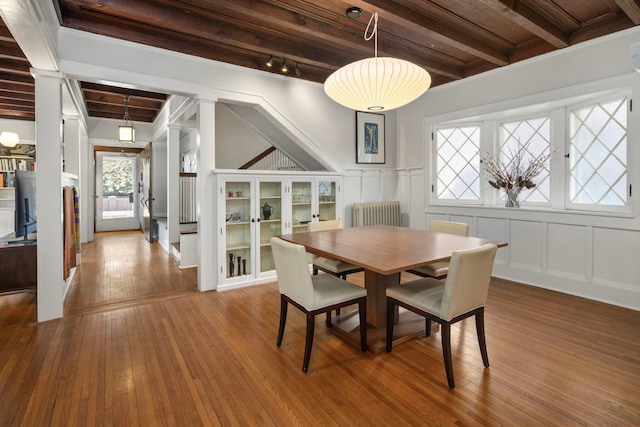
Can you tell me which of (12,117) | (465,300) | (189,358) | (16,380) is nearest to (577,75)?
(465,300)

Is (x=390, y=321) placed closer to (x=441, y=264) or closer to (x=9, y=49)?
(x=441, y=264)

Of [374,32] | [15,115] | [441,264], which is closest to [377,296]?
[441,264]

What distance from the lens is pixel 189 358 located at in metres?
2.33

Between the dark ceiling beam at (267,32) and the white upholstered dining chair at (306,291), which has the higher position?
the dark ceiling beam at (267,32)

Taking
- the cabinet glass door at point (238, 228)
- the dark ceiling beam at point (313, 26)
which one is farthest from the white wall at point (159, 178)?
the dark ceiling beam at point (313, 26)

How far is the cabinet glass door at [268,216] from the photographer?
4.21 m

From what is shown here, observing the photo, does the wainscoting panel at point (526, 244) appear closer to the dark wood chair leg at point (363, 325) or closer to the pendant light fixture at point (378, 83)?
the pendant light fixture at point (378, 83)

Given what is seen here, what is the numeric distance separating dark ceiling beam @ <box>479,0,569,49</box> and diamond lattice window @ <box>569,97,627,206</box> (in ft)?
2.66

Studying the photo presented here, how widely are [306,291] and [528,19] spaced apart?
2904 mm

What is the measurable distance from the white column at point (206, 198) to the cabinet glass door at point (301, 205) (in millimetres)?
1071

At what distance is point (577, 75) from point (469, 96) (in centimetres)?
121

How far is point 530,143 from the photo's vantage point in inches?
161

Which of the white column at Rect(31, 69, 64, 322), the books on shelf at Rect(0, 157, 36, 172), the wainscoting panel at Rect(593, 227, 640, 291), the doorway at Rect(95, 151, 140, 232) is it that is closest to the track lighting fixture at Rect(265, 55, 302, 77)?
the white column at Rect(31, 69, 64, 322)

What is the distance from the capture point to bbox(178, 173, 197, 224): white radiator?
579 cm
